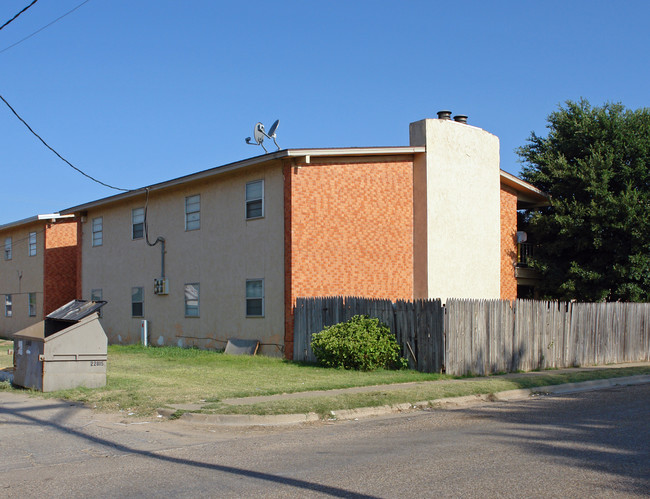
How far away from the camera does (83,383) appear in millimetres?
13203

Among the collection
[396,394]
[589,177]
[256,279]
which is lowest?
[396,394]

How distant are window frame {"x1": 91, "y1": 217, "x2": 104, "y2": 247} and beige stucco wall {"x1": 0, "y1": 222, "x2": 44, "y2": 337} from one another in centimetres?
463

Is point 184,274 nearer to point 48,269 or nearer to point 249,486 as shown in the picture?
point 48,269

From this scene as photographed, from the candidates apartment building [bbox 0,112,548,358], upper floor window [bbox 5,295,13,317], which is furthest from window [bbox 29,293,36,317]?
apartment building [bbox 0,112,548,358]

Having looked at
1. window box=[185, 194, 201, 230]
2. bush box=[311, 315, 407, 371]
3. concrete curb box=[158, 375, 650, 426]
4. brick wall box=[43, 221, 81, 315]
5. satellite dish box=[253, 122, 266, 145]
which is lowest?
concrete curb box=[158, 375, 650, 426]

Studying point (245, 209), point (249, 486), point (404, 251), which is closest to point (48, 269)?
point (245, 209)

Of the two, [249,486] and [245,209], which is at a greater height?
[245,209]

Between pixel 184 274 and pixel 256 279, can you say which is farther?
pixel 184 274

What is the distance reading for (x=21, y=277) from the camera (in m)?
34.1

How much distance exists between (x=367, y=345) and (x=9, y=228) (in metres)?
25.1

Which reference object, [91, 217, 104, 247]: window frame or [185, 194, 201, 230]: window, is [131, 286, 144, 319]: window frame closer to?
[91, 217, 104, 247]: window frame

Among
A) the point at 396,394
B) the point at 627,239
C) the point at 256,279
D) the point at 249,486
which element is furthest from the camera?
the point at 627,239

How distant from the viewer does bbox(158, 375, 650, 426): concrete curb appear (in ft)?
34.3

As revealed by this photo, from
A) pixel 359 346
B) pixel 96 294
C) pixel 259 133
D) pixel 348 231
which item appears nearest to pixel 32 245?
pixel 96 294
